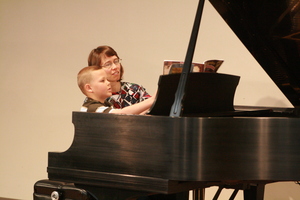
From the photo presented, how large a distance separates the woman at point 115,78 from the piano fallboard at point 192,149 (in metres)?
1.01

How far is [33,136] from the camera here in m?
4.41

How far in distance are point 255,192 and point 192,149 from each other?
3.69 feet

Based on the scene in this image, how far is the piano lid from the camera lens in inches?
84.5

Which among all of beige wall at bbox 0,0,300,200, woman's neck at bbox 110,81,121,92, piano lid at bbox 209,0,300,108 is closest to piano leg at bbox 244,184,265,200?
piano lid at bbox 209,0,300,108

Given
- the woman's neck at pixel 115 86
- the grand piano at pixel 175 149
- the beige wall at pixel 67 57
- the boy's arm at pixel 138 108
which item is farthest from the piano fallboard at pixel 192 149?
the beige wall at pixel 67 57

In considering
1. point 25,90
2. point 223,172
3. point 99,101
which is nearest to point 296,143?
point 223,172

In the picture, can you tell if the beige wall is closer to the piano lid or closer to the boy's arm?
the piano lid

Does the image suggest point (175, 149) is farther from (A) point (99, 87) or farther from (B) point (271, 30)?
(B) point (271, 30)

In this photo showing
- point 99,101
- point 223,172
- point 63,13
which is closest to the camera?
point 223,172

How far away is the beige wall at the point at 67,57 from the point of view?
11.8 ft

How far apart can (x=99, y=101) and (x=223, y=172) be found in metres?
0.89

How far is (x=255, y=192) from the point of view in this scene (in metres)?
2.67

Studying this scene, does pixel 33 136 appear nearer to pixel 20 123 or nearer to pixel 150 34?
pixel 20 123

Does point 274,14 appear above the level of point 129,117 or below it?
above
